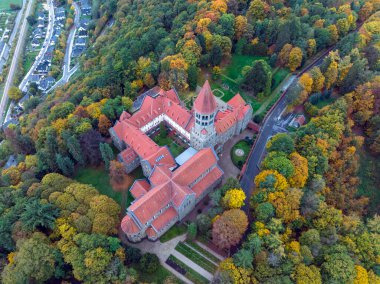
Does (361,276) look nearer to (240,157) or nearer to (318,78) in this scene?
(240,157)

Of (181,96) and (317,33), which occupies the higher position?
(317,33)

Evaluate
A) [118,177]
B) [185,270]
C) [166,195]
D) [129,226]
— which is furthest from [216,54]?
[185,270]

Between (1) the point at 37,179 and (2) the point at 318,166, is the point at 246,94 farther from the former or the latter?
(1) the point at 37,179

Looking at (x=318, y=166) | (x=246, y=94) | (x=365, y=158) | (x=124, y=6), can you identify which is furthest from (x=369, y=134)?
(x=124, y=6)

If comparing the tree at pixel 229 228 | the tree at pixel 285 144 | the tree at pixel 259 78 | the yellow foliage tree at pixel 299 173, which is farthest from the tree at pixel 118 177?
the tree at pixel 259 78

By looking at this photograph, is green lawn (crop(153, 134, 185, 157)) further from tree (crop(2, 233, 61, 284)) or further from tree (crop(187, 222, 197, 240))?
tree (crop(2, 233, 61, 284))

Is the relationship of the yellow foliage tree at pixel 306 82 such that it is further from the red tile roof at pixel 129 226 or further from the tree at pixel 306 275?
the red tile roof at pixel 129 226
